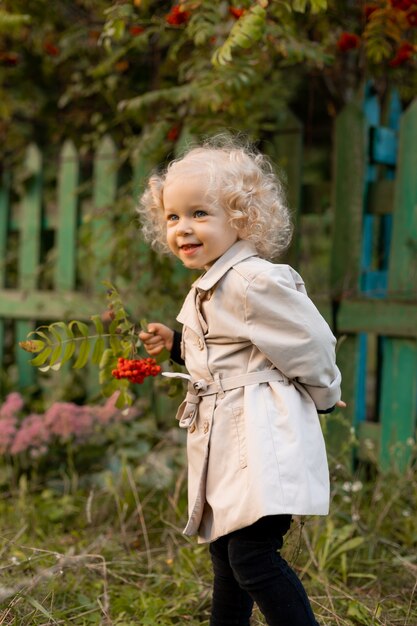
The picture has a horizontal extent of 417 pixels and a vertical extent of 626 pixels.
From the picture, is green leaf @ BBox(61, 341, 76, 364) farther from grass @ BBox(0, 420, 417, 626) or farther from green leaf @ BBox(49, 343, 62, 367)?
grass @ BBox(0, 420, 417, 626)

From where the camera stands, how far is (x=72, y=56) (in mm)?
5180

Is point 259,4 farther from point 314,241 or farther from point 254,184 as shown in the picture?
point 314,241

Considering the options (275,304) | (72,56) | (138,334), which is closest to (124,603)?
(138,334)

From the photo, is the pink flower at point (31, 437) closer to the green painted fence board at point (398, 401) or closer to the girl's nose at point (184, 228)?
the green painted fence board at point (398, 401)

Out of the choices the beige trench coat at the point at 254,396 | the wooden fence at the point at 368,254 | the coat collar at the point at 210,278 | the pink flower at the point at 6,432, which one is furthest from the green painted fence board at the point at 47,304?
the beige trench coat at the point at 254,396

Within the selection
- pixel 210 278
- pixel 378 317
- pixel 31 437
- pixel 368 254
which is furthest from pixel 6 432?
pixel 210 278

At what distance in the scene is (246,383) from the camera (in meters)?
2.14

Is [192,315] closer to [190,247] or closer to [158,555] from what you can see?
[190,247]

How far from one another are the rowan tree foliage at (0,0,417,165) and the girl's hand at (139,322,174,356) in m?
0.99

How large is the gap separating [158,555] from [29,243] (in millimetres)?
2318

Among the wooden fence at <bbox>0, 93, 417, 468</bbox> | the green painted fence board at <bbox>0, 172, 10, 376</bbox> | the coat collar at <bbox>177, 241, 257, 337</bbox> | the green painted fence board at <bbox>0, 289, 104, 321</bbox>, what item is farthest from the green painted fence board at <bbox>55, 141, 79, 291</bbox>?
the coat collar at <bbox>177, 241, 257, 337</bbox>

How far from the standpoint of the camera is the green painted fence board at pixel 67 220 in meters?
4.56

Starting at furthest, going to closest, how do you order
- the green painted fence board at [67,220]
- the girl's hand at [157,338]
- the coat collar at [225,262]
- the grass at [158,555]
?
the green painted fence board at [67,220] → the grass at [158,555] → the girl's hand at [157,338] → the coat collar at [225,262]

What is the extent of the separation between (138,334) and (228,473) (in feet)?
1.85
